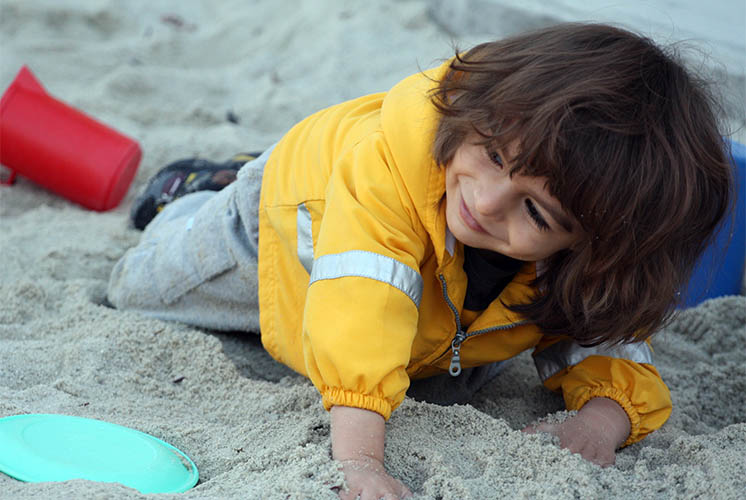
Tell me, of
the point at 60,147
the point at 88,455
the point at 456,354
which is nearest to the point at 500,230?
the point at 456,354

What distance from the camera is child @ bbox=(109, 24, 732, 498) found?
3.49 feet

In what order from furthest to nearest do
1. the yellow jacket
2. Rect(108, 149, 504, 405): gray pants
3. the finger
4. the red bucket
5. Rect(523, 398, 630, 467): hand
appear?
the red bucket → Rect(108, 149, 504, 405): gray pants → Rect(523, 398, 630, 467): hand → the yellow jacket → the finger

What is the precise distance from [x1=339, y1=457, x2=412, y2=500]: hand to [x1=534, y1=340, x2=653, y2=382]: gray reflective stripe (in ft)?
1.62

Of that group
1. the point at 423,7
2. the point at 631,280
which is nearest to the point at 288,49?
the point at 423,7

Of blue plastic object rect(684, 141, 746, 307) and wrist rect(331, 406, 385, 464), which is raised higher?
wrist rect(331, 406, 385, 464)

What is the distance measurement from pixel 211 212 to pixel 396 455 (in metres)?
0.72

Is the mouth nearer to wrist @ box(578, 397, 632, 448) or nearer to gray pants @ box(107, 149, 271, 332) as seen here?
wrist @ box(578, 397, 632, 448)

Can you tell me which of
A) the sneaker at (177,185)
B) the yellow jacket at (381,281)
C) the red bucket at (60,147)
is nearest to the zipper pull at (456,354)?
the yellow jacket at (381,281)

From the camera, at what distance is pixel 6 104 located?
2158 mm

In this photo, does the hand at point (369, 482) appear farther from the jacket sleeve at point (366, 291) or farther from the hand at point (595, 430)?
the hand at point (595, 430)

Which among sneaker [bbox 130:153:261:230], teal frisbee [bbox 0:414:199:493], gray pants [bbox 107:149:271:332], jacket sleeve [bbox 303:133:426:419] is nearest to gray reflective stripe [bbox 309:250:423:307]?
jacket sleeve [bbox 303:133:426:419]

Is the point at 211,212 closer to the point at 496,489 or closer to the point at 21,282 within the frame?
the point at 21,282

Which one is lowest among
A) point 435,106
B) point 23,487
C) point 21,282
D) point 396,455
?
point 21,282

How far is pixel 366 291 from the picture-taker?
3.68 ft
